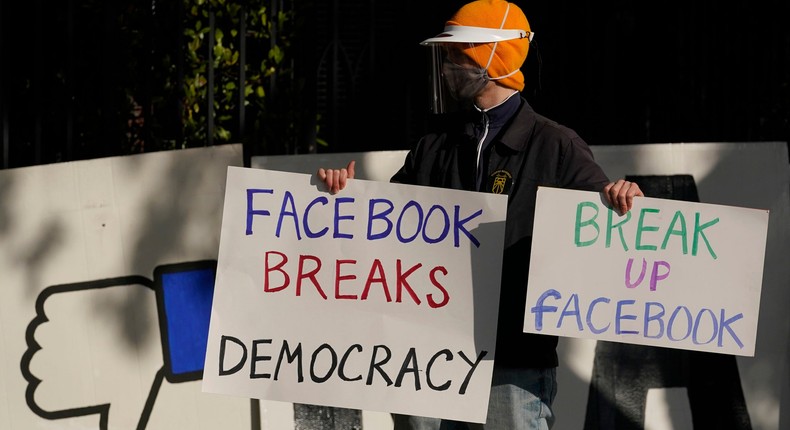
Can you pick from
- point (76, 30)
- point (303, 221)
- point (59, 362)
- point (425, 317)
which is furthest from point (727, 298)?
point (76, 30)

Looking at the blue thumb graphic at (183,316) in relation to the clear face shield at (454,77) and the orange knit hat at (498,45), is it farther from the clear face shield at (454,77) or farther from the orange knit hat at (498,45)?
the orange knit hat at (498,45)

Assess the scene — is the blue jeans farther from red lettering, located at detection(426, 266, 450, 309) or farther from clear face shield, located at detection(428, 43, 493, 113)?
clear face shield, located at detection(428, 43, 493, 113)

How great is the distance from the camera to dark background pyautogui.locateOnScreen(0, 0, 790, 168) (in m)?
4.77

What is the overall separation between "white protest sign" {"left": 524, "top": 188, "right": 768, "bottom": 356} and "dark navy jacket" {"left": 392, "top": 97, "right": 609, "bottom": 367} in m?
0.10

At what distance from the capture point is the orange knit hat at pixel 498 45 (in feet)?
9.93

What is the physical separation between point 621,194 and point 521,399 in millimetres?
608

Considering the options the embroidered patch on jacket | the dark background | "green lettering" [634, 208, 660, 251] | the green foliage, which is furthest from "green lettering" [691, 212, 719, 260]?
the green foliage

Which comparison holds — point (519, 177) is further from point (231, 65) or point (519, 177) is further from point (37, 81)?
point (37, 81)

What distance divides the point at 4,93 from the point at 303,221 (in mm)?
2233

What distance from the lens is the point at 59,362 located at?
4312 mm

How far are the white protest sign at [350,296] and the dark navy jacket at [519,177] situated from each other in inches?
2.5

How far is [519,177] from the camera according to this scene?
9.78ft

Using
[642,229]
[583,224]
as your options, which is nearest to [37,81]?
[583,224]

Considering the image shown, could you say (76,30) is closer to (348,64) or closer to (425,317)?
(348,64)
